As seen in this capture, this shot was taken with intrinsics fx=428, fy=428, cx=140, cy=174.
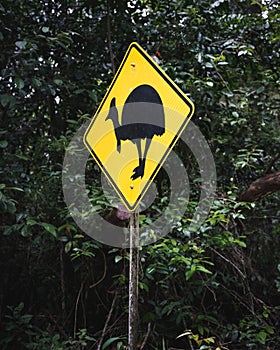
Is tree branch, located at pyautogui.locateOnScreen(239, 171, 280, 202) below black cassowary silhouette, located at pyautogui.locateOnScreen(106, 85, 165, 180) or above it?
below

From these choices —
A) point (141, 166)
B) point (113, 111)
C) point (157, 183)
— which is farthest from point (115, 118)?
point (157, 183)

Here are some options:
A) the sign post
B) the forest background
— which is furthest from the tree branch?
the sign post

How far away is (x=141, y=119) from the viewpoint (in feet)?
5.44

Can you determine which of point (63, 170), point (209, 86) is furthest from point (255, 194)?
point (63, 170)

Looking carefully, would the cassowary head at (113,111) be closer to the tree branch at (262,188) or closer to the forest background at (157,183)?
the forest background at (157,183)

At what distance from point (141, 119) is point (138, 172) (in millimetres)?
207

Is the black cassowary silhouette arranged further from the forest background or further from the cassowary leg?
the forest background

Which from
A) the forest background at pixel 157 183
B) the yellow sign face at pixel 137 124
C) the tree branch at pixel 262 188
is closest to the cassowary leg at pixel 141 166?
the yellow sign face at pixel 137 124

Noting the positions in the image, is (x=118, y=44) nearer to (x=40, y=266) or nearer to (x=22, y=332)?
(x=40, y=266)

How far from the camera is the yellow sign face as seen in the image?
5.26 feet

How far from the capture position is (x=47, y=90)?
2605 millimetres

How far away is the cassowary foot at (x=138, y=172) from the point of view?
5.32 ft

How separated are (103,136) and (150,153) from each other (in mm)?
262

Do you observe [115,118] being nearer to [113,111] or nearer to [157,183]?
[113,111]
